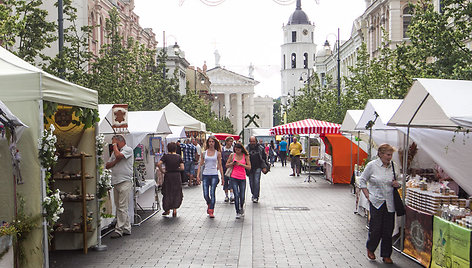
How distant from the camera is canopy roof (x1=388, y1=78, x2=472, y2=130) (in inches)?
315

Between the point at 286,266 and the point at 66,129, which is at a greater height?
the point at 66,129

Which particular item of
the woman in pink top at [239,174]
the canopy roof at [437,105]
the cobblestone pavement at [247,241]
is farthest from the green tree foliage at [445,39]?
the canopy roof at [437,105]

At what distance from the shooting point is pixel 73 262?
9562mm

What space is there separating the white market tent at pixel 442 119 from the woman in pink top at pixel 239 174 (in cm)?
456

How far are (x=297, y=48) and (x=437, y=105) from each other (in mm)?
138639

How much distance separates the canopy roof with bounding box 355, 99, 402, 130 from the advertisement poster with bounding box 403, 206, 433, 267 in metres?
3.02

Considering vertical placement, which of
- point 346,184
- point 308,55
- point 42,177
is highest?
point 308,55

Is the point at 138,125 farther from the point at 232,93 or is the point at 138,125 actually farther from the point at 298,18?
the point at 298,18

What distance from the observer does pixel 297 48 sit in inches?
5743

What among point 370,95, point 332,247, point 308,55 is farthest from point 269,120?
point 332,247

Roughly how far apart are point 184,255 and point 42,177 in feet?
9.60

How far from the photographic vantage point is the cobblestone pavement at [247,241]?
9617 mm

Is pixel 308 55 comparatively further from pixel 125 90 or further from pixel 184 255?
pixel 184 255

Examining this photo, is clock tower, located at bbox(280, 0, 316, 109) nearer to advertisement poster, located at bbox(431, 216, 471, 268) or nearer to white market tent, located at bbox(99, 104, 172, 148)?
white market tent, located at bbox(99, 104, 172, 148)
